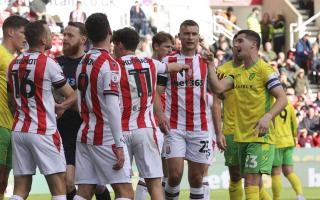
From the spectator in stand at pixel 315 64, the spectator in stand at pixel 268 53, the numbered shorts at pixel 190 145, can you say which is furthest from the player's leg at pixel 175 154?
the spectator in stand at pixel 315 64

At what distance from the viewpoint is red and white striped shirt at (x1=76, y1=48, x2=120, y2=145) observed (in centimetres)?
988

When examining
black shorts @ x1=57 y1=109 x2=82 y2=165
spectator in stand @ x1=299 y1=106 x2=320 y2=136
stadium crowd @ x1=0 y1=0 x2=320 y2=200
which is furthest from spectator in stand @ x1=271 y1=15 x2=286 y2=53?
black shorts @ x1=57 y1=109 x2=82 y2=165

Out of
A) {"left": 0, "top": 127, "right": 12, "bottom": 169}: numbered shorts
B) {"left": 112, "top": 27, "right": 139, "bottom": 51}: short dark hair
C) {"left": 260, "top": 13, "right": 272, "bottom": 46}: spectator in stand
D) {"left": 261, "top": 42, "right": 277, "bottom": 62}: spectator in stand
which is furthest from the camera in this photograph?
{"left": 260, "top": 13, "right": 272, "bottom": 46}: spectator in stand

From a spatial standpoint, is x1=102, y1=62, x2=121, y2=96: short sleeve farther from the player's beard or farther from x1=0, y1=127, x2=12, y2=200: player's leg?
the player's beard

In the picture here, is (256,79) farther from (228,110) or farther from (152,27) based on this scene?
(152,27)

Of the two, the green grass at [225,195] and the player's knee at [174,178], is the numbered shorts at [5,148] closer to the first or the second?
the player's knee at [174,178]

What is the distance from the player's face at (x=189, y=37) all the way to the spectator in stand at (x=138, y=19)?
1653 cm

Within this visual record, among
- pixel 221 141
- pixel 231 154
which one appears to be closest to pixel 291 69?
pixel 231 154

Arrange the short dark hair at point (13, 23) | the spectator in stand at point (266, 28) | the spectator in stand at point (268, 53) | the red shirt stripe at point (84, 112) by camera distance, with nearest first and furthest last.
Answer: the red shirt stripe at point (84, 112)
the short dark hair at point (13, 23)
the spectator in stand at point (268, 53)
the spectator in stand at point (266, 28)

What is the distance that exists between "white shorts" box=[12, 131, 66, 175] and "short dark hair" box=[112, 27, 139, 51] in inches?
48.0

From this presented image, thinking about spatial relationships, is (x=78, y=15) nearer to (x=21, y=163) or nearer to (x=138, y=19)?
(x=138, y=19)

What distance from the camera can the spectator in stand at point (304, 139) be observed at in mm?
23308

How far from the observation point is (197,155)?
12609mm

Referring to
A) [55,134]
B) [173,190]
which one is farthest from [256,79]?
[55,134]
